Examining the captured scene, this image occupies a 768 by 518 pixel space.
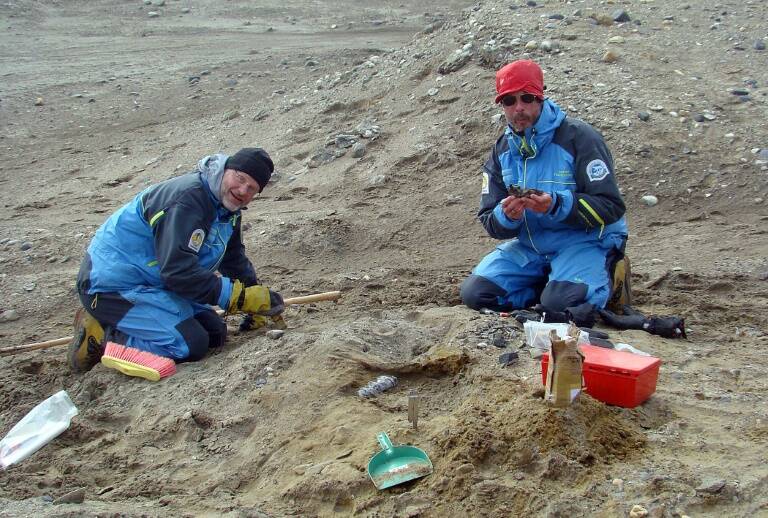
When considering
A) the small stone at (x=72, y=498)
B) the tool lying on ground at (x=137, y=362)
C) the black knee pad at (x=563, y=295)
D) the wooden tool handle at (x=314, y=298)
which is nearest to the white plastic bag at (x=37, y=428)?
the tool lying on ground at (x=137, y=362)

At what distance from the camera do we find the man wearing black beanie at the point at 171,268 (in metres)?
4.63

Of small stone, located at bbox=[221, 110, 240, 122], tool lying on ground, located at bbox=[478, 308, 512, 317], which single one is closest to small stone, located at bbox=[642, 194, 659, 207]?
tool lying on ground, located at bbox=[478, 308, 512, 317]

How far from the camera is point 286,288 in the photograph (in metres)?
6.25

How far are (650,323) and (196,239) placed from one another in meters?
2.50

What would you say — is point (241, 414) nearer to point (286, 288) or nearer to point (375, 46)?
point (286, 288)

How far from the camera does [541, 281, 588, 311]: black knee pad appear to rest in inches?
192

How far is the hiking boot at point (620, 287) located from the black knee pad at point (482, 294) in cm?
65

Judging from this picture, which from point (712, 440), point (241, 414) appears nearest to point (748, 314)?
point (712, 440)

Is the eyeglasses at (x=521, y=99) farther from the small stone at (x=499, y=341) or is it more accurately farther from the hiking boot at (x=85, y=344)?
the hiking boot at (x=85, y=344)

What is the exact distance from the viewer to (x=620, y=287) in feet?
16.8

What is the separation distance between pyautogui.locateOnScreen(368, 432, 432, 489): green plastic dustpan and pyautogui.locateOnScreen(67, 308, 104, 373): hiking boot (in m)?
2.21

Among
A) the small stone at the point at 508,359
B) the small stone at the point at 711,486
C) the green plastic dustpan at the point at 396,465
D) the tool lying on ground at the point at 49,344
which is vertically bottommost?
the tool lying on ground at the point at 49,344

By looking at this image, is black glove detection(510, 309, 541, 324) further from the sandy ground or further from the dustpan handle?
the dustpan handle

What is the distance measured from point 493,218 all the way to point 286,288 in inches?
71.0
